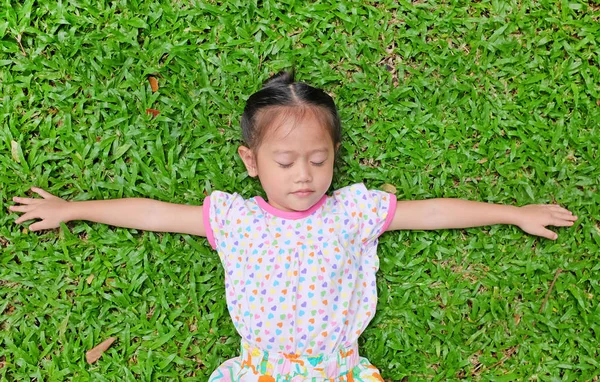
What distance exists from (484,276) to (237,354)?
1.77 metres

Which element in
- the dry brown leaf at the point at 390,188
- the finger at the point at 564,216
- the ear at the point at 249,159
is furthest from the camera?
the dry brown leaf at the point at 390,188

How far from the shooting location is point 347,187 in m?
4.03

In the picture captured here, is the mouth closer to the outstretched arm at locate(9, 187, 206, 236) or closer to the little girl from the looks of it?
the little girl

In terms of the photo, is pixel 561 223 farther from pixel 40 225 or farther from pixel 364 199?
pixel 40 225

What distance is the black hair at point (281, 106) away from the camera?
12.1ft

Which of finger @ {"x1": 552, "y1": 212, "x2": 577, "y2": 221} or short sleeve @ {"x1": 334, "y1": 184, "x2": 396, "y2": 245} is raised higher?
short sleeve @ {"x1": 334, "y1": 184, "x2": 396, "y2": 245}

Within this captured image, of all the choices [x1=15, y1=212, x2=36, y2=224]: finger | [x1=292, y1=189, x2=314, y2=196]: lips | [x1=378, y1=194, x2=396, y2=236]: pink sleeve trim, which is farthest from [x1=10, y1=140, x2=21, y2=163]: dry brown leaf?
[x1=378, y1=194, x2=396, y2=236]: pink sleeve trim

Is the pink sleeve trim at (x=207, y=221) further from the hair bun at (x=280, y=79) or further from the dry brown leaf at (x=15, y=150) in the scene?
the dry brown leaf at (x=15, y=150)

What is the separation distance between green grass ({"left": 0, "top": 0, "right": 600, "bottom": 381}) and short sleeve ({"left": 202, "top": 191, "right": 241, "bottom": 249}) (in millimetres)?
199

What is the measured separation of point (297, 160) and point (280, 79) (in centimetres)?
62

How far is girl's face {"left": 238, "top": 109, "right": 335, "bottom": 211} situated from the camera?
3.59 metres

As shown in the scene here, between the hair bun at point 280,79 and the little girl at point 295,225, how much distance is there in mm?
13

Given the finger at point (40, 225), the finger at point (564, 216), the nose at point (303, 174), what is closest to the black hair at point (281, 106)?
the nose at point (303, 174)

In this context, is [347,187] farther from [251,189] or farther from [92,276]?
[92,276]
